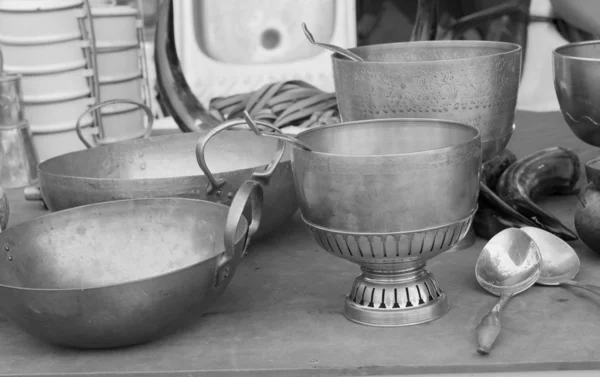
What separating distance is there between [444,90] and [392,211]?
0.30 metres

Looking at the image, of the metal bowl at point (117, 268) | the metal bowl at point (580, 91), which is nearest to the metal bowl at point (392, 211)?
the metal bowl at point (117, 268)

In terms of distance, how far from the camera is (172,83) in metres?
2.01

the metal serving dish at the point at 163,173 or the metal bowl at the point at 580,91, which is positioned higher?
the metal bowl at the point at 580,91

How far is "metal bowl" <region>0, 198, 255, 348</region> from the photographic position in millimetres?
897

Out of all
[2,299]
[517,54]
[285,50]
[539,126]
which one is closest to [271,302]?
[2,299]

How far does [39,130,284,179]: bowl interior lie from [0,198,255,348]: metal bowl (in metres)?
0.29

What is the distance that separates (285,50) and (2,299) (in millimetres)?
1293

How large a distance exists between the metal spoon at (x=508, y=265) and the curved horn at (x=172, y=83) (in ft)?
3.04

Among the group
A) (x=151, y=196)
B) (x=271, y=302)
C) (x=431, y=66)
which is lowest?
(x=271, y=302)

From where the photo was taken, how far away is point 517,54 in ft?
3.90

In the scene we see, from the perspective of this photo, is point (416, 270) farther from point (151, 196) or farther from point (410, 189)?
point (151, 196)

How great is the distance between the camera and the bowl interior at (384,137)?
3.43 feet

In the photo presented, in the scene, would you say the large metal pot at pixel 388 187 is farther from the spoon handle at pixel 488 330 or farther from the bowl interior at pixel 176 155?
the bowl interior at pixel 176 155

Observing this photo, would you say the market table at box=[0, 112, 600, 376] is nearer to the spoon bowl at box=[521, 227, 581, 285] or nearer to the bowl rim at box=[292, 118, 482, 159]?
the spoon bowl at box=[521, 227, 581, 285]
